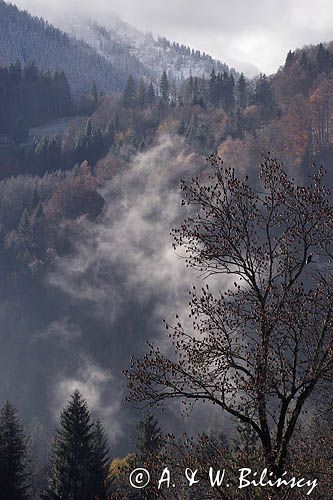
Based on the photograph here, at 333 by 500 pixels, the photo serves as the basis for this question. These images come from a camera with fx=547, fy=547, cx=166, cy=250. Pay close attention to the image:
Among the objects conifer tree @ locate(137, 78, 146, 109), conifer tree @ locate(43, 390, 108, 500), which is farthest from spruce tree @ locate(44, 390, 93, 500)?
conifer tree @ locate(137, 78, 146, 109)

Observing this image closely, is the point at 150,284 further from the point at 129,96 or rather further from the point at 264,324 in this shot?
the point at 264,324

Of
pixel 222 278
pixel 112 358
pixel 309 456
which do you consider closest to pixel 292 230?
pixel 309 456

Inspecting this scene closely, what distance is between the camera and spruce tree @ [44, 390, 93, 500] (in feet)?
86.9

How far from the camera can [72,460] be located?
89.0 feet

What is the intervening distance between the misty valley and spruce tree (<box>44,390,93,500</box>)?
0.07 metres

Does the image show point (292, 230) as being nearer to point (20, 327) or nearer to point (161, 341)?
point (161, 341)

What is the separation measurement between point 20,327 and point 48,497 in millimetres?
49086

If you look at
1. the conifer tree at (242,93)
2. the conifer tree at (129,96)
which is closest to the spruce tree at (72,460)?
the conifer tree at (242,93)

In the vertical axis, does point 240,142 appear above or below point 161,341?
above

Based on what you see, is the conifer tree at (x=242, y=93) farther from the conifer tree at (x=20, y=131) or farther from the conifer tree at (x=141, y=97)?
the conifer tree at (x=20, y=131)

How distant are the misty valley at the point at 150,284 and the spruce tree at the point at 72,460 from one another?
71mm

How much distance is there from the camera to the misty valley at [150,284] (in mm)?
8164

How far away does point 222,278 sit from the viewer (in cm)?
6512

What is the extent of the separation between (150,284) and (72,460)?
47526 mm
